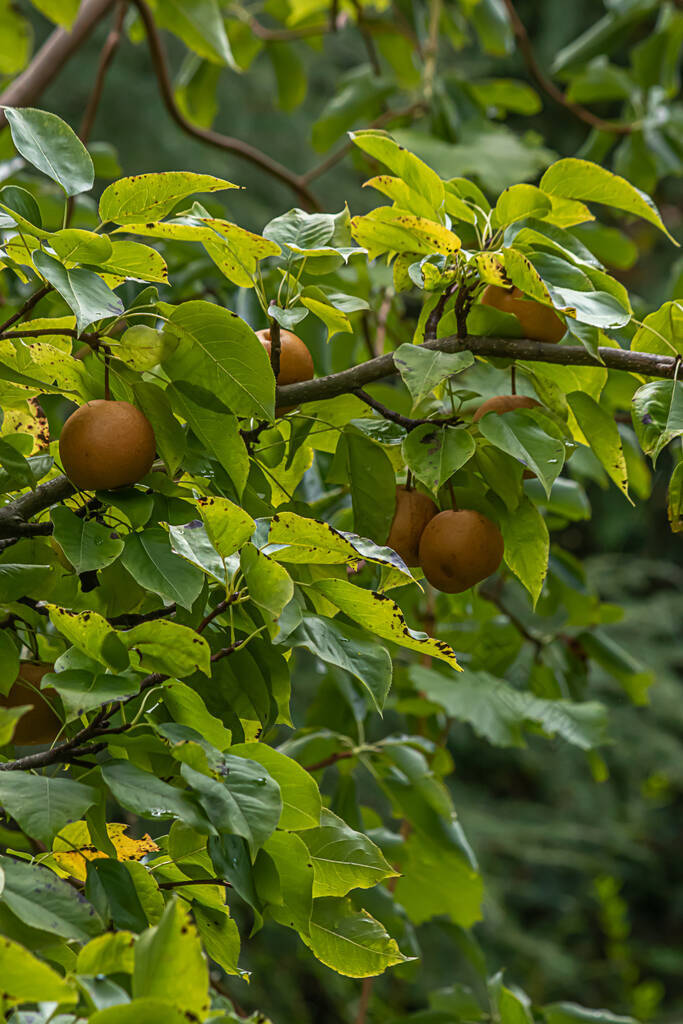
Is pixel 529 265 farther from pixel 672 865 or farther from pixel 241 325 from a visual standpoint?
pixel 672 865

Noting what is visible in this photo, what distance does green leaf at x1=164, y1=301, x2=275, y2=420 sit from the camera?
486mm

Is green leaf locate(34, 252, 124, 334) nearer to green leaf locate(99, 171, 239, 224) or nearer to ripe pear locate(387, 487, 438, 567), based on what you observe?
green leaf locate(99, 171, 239, 224)

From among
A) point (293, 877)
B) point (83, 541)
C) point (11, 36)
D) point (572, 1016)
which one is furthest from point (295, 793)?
point (11, 36)

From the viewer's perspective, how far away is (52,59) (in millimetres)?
1146

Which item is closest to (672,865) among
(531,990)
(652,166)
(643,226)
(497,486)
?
(531,990)

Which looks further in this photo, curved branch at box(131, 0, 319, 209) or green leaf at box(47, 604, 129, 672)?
curved branch at box(131, 0, 319, 209)

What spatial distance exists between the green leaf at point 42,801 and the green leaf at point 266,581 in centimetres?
10

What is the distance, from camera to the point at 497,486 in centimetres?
53

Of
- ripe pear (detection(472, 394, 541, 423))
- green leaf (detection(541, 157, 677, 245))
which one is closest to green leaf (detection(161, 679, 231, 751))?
ripe pear (detection(472, 394, 541, 423))

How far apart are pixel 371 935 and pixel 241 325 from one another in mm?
288

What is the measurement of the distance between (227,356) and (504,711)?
2.14 feet

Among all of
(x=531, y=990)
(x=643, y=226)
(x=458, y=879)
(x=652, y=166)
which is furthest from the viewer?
(x=643, y=226)

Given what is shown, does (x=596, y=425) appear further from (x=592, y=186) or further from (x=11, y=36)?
(x=11, y=36)

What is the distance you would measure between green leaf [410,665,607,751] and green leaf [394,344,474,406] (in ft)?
1.82
